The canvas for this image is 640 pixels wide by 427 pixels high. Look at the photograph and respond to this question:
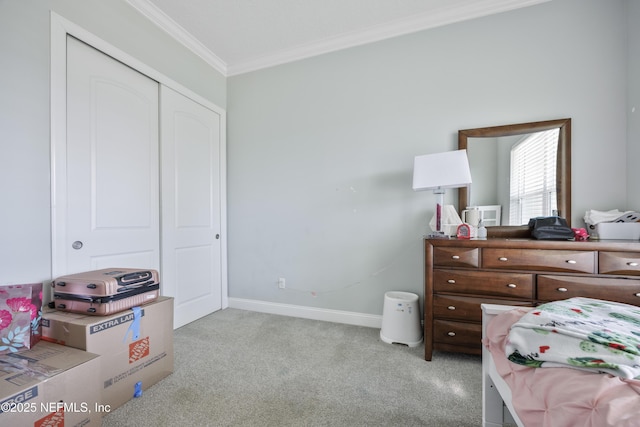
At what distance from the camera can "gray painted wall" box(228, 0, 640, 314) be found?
6.42 feet

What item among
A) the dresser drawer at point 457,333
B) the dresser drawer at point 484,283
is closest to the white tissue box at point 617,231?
the dresser drawer at point 484,283

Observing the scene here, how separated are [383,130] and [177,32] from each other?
83.1 inches

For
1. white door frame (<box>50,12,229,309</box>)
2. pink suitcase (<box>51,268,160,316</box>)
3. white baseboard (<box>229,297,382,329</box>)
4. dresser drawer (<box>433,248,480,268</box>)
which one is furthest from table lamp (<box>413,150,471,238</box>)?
white door frame (<box>50,12,229,309</box>)

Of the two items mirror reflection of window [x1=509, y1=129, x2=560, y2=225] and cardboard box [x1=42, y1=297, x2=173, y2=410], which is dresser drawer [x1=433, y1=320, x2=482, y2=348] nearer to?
mirror reflection of window [x1=509, y1=129, x2=560, y2=225]

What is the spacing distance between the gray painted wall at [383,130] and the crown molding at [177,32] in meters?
0.26

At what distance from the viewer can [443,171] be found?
1906 millimetres

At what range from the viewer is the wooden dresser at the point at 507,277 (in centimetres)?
152

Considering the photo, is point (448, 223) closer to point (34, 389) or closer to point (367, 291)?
point (367, 291)

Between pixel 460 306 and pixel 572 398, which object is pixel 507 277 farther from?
pixel 572 398

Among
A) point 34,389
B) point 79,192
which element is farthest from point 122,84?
point 34,389

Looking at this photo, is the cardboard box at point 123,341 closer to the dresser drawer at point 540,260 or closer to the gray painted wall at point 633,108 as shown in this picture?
the dresser drawer at point 540,260

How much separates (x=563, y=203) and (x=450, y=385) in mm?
1580

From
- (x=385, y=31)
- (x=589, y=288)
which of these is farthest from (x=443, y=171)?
(x=385, y=31)

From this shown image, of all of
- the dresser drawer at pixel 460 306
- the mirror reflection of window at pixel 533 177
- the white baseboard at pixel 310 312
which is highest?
the mirror reflection of window at pixel 533 177
